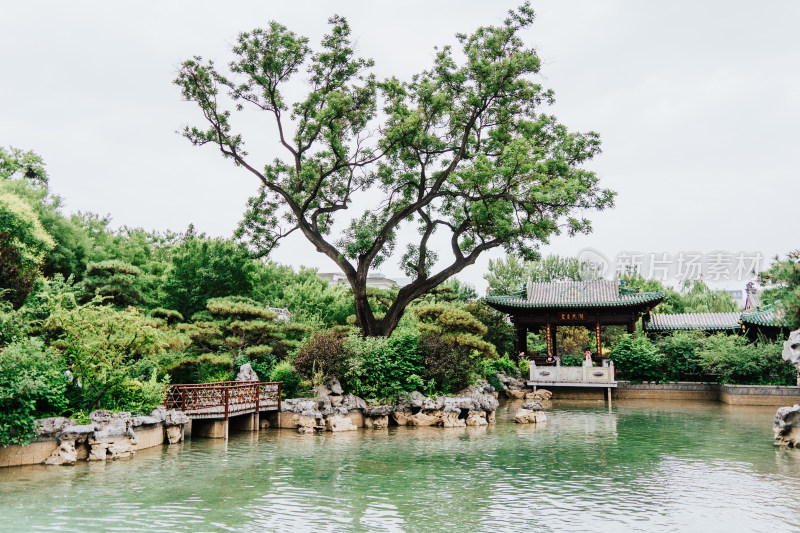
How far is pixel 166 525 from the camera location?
676cm

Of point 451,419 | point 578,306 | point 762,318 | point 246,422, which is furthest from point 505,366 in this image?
point 246,422

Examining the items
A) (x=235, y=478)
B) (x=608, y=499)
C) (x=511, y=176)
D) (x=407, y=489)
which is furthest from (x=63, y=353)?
(x=511, y=176)

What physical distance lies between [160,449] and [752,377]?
19838mm

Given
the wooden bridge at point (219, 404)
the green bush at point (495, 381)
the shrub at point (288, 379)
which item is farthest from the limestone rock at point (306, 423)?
the green bush at point (495, 381)

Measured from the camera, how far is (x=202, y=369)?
54.0 ft

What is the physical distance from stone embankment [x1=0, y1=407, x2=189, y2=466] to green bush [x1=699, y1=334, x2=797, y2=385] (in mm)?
19470

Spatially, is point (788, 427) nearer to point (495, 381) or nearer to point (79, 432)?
point (495, 381)

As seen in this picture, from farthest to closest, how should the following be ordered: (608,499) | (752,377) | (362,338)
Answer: (752,377) < (362,338) < (608,499)

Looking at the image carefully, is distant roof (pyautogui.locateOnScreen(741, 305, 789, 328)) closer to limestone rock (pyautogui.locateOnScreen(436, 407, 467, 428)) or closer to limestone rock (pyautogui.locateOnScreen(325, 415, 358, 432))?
limestone rock (pyautogui.locateOnScreen(436, 407, 467, 428))

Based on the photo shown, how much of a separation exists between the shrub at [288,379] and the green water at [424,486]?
203cm

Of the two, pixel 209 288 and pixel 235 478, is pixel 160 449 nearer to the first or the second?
pixel 235 478

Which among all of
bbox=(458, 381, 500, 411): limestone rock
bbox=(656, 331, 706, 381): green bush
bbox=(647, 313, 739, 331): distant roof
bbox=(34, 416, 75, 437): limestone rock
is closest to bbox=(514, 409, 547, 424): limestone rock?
bbox=(458, 381, 500, 411): limestone rock

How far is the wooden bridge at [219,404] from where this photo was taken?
42.8ft

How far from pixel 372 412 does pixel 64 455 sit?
7327 millimetres
